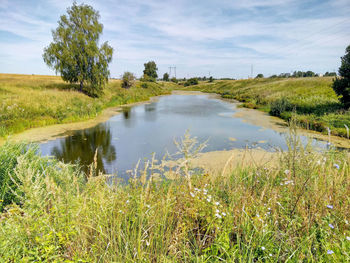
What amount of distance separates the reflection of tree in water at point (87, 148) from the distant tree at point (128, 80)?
2664 centimetres

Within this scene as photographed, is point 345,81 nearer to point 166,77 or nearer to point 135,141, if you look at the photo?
point 135,141

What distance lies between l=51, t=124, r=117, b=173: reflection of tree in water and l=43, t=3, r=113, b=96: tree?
1300 centimetres

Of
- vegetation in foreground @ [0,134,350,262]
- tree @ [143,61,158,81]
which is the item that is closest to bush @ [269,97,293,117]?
vegetation in foreground @ [0,134,350,262]

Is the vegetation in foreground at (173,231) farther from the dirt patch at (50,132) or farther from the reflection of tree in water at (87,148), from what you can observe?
the dirt patch at (50,132)

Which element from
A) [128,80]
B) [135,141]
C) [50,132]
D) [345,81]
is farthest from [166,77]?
[135,141]

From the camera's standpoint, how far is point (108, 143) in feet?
32.4

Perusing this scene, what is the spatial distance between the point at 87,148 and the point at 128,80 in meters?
30.0

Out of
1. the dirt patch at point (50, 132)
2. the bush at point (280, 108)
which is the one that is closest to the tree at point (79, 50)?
the dirt patch at point (50, 132)

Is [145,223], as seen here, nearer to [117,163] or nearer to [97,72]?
[117,163]

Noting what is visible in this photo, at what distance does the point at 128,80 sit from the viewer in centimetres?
3691

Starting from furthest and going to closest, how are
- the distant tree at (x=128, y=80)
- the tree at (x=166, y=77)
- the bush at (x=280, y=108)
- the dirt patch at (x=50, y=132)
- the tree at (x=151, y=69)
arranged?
the tree at (x=166, y=77), the tree at (x=151, y=69), the distant tree at (x=128, y=80), the bush at (x=280, y=108), the dirt patch at (x=50, y=132)

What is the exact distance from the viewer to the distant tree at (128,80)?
37.0 m

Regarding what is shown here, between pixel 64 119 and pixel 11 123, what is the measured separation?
326cm

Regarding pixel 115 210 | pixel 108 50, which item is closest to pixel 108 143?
pixel 115 210
